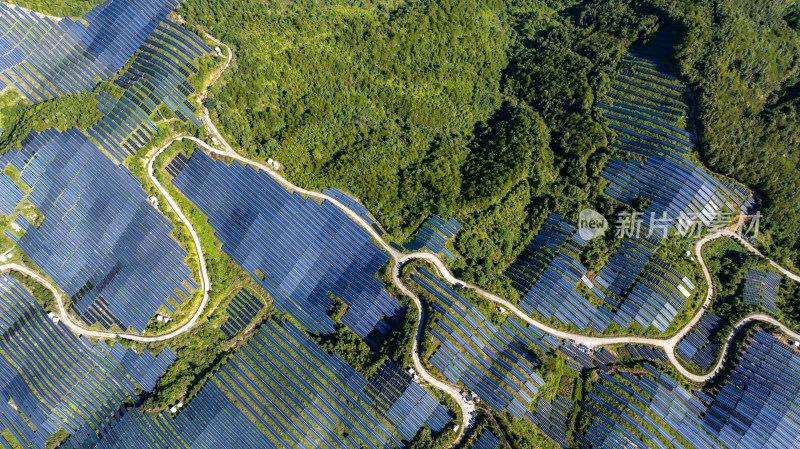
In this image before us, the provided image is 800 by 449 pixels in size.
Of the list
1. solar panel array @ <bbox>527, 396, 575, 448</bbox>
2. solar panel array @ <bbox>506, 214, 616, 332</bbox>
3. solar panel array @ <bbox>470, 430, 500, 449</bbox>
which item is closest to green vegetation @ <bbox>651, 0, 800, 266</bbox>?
solar panel array @ <bbox>506, 214, 616, 332</bbox>

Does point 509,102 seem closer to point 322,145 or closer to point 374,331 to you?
point 322,145

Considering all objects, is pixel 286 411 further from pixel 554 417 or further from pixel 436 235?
pixel 554 417

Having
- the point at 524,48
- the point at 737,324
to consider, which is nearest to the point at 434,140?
the point at 524,48

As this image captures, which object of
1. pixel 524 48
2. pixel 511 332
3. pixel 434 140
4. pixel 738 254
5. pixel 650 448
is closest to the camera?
pixel 650 448

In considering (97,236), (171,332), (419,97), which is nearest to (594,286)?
(419,97)

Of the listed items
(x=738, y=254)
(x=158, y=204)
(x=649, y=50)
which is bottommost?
(x=158, y=204)

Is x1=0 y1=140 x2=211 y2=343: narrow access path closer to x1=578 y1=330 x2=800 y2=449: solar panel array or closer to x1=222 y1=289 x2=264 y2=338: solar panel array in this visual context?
x1=222 y1=289 x2=264 y2=338: solar panel array
